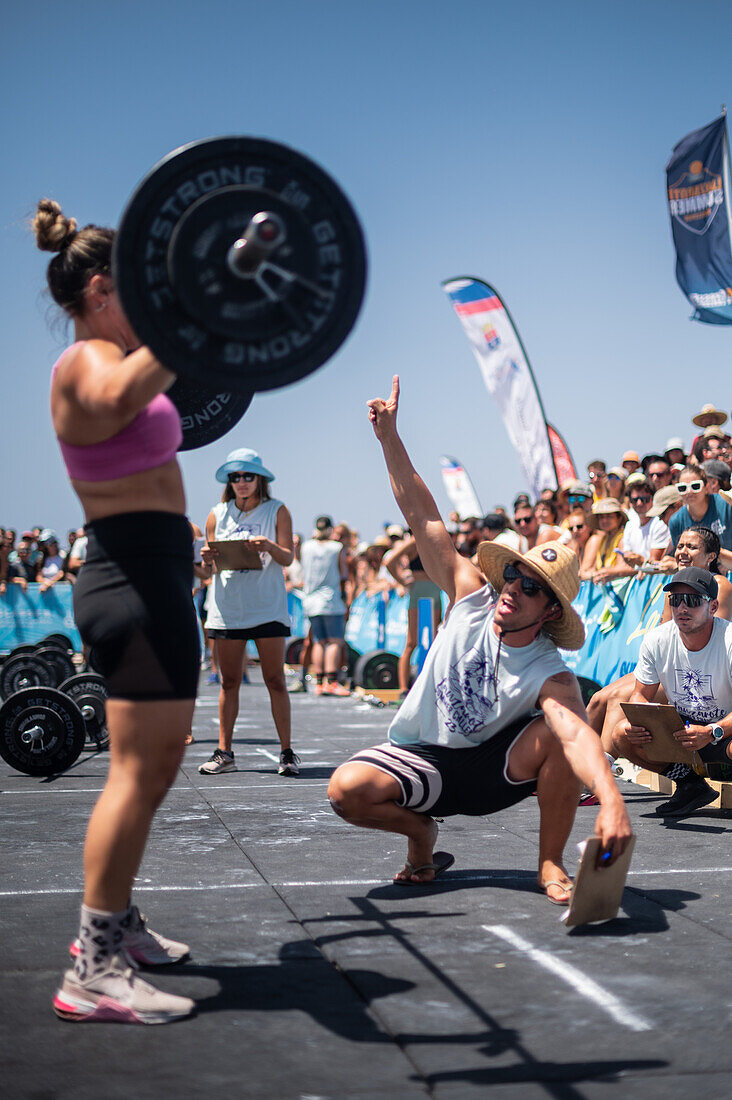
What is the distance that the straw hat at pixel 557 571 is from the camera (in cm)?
402

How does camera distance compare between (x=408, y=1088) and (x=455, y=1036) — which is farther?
(x=455, y=1036)

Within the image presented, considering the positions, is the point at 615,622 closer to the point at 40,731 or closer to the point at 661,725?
the point at 661,725

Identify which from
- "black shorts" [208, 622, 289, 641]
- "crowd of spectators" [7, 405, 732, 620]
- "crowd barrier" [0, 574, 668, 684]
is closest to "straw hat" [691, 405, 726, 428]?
"crowd of spectators" [7, 405, 732, 620]

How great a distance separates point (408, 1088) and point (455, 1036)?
1.05ft

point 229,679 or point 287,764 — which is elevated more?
point 229,679

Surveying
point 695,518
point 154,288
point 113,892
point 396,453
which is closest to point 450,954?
point 113,892

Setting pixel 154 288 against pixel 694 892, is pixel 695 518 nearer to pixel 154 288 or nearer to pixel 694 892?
pixel 694 892

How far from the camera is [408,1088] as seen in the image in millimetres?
2469

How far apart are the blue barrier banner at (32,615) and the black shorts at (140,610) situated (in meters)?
13.5

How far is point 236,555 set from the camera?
24.4 ft

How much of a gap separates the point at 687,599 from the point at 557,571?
1.97 metres

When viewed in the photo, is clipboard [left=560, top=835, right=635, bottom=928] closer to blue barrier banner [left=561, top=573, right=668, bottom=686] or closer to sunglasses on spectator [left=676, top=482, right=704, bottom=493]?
blue barrier banner [left=561, top=573, right=668, bottom=686]

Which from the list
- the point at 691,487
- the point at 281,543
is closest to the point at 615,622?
the point at 691,487

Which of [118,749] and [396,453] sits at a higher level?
[396,453]
